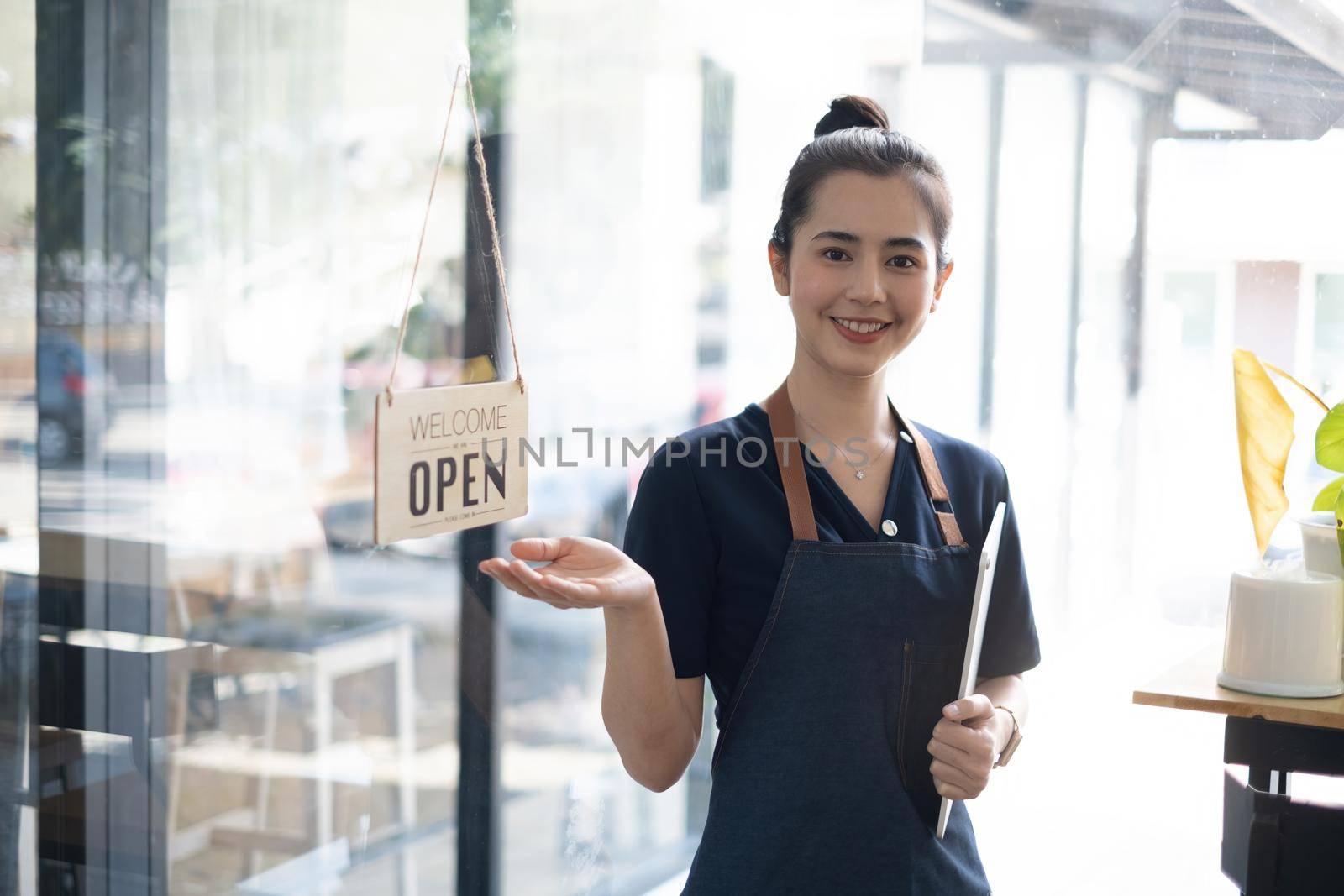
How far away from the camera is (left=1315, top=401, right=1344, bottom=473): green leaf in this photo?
53.3 inches

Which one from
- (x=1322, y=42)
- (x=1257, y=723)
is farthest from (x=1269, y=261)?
(x=1257, y=723)

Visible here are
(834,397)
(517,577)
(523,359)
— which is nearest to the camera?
(517,577)

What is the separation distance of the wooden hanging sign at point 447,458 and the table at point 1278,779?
78 cm

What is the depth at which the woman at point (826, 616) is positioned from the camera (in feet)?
3.73

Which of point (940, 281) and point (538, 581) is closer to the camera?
point (538, 581)

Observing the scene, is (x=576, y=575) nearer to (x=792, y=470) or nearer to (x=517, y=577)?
(x=517, y=577)

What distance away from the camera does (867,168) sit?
1182mm

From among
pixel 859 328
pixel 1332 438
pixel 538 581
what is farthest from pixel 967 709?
pixel 1332 438

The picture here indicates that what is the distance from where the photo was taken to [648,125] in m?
2.40

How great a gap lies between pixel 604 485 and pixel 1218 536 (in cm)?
117

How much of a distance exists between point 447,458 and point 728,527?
1.18 ft

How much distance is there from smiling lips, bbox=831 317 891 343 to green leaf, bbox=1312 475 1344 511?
639 millimetres

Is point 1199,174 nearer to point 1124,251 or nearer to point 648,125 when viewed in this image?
point 1124,251

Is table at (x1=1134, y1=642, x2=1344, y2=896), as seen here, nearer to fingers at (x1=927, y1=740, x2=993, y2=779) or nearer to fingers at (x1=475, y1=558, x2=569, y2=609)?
fingers at (x1=927, y1=740, x2=993, y2=779)
